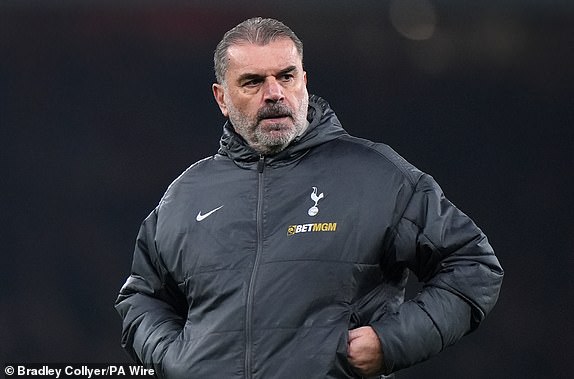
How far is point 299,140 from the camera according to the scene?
8.06 ft

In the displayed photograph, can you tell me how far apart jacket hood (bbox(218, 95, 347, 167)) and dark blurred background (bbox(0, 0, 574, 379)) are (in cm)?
130

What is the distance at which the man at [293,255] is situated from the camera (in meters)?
2.25

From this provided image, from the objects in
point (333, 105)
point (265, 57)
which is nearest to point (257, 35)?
point (265, 57)

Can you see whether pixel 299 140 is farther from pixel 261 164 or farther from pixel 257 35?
pixel 257 35

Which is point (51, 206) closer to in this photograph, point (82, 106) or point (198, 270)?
point (82, 106)

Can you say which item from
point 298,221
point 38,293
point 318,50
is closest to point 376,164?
point 298,221

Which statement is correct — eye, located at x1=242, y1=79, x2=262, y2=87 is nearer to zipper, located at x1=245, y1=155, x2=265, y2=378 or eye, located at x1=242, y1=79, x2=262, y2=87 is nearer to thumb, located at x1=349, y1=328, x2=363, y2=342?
zipper, located at x1=245, y1=155, x2=265, y2=378

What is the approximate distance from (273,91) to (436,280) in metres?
0.53

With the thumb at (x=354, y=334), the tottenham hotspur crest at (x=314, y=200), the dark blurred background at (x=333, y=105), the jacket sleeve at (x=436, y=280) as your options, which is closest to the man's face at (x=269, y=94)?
the tottenham hotspur crest at (x=314, y=200)

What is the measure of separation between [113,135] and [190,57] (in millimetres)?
372

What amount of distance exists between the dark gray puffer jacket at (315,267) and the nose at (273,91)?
10cm

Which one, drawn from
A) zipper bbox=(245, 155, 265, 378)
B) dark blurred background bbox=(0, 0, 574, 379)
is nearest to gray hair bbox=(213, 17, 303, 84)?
zipper bbox=(245, 155, 265, 378)

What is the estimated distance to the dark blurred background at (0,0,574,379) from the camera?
3.80 metres
